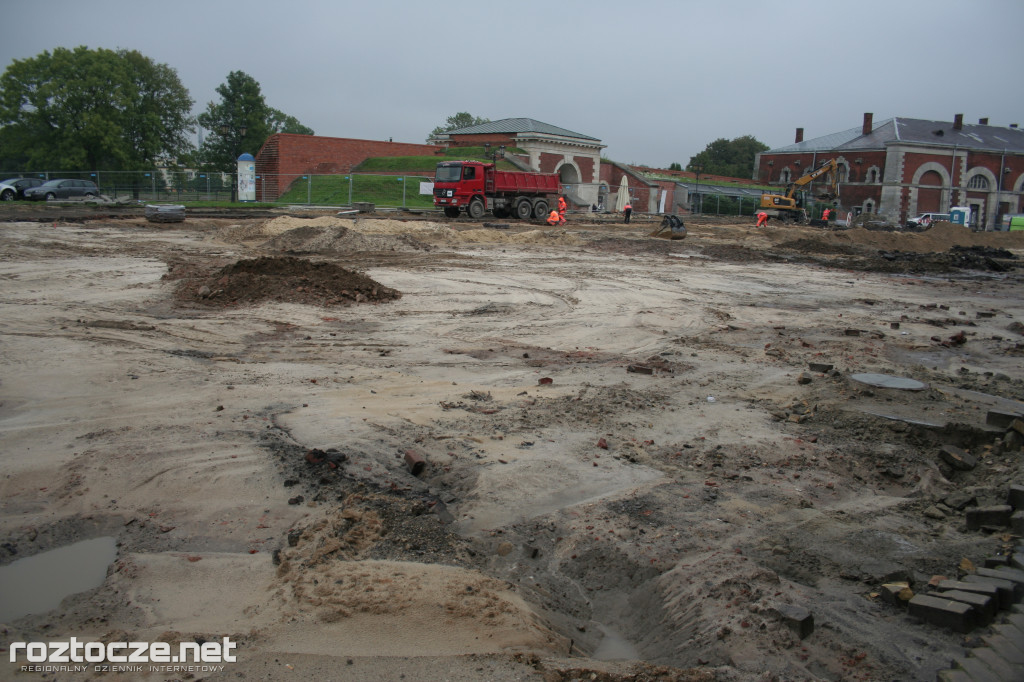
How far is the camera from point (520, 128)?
54.4m

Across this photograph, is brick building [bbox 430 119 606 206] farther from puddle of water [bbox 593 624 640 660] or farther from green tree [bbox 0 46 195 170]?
puddle of water [bbox 593 624 640 660]

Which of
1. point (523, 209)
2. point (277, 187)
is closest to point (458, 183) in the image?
point (523, 209)

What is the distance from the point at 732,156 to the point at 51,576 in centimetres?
9555

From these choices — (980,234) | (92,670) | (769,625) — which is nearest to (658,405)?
(769,625)

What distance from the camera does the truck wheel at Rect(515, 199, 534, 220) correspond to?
34.5 meters

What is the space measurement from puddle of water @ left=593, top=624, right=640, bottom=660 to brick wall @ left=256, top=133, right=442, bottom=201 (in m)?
42.4

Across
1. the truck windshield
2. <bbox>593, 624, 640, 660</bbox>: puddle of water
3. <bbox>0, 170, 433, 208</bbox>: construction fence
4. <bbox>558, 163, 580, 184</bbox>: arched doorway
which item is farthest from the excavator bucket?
<bbox>558, 163, 580, 184</bbox>: arched doorway

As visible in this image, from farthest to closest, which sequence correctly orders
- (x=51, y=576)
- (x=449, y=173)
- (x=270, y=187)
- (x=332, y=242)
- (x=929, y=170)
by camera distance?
1. (x=929, y=170)
2. (x=270, y=187)
3. (x=449, y=173)
4. (x=332, y=242)
5. (x=51, y=576)

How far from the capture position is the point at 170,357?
7961 mm

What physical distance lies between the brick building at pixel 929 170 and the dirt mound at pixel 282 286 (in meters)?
61.4

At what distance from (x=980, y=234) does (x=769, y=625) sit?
40.9 metres

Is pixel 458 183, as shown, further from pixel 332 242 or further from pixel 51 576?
pixel 51 576

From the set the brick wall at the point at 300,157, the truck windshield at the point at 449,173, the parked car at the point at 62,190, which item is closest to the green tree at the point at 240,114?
the brick wall at the point at 300,157

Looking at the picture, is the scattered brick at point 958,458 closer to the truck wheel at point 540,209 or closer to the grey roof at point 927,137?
the truck wheel at point 540,209
